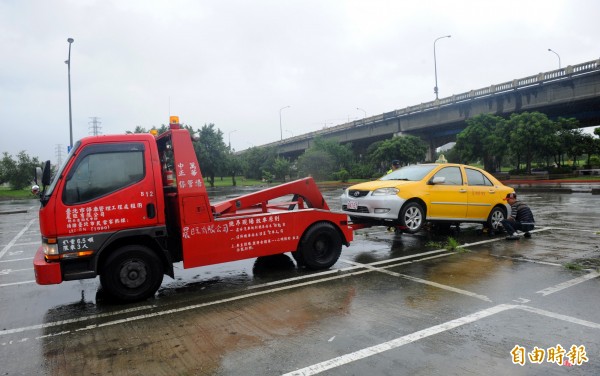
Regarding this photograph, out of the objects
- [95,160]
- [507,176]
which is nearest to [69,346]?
[95,160]

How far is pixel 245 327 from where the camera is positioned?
4.63m

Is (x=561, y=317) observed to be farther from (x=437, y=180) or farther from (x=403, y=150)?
(x=403, y=150)

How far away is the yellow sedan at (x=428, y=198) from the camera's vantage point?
858 centimetres

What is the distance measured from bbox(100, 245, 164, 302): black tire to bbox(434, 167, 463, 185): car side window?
6.27 m

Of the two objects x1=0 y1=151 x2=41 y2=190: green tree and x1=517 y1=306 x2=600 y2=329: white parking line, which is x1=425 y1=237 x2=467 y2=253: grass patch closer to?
x1=517 y1=306 x2=600 y2=329: white parking line

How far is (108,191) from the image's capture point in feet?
18.2

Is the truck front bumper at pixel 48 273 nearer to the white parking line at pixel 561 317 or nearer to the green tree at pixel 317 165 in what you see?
the white parking line at pixel 561 317

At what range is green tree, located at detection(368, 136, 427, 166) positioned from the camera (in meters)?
→ 44.9

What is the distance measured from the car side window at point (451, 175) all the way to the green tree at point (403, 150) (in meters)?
35.5

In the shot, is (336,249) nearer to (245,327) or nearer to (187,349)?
(245,327)

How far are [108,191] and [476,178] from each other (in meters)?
7.95

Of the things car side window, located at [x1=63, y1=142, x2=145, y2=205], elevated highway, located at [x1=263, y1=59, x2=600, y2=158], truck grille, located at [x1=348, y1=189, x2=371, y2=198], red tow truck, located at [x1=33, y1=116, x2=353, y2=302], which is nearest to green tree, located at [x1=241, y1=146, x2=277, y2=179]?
elevated highway, located at [x1=263, y1=59, x2=600, y2=158]

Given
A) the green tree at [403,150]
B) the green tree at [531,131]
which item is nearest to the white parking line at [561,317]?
the green tree at [531,131]

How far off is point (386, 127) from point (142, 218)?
164ft
